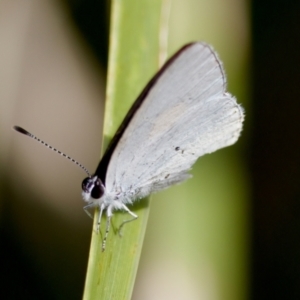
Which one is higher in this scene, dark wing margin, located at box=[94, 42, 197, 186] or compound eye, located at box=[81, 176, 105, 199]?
dark wing margin, located at box=[94, 42, 197, 186]

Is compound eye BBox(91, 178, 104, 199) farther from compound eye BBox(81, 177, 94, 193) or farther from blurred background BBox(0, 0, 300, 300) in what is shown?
blurred background BBox(0, 0, 300, 300)

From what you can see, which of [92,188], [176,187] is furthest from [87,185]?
[176,187]

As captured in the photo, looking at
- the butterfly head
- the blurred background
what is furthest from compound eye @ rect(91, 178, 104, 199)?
the blurred background

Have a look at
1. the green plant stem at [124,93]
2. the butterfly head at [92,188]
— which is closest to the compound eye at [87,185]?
the butterfly head at [92,188]

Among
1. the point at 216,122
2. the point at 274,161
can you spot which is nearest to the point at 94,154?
the point at 216,122

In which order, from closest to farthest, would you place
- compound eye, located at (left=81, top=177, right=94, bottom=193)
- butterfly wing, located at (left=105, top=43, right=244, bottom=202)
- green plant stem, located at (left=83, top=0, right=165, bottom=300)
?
green plant stem, located at (left=83, top=0, right=165, bottom=300)
butterfly wing, located at (left=105, top=43, right=244, bottom=202)
compound eye, located at (left=81, top=177, right=94, bottom=193)
